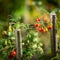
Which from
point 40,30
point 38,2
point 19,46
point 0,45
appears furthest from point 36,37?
point 38,2

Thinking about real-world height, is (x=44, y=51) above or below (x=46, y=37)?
below

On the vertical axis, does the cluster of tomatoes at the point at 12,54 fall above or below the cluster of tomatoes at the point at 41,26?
below

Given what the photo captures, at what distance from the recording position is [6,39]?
3578mm

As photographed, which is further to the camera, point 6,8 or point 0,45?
point 0,45

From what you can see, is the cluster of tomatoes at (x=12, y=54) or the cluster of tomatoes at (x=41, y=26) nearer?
the cluster of tomatoes at (x=12, y=54)

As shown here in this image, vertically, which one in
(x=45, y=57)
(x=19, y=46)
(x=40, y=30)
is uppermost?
(x=40, y=30)

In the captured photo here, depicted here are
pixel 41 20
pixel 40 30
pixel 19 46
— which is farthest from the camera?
pixel 41 20

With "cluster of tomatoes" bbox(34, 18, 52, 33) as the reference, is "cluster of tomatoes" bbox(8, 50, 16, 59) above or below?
below

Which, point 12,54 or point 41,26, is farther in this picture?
point 41,26

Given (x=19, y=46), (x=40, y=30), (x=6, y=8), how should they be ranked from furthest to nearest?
(x=40, y=30)
(x=19, y=46)
(x=6, y=8)

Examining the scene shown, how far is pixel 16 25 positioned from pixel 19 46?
16.3 inches

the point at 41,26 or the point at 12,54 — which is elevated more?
the point at 41,26

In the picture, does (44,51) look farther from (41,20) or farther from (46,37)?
(41,20)

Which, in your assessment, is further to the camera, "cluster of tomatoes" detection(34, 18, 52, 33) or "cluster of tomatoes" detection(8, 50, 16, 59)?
"cluster of tomatoes" detection(34, 18, 52, 33)
